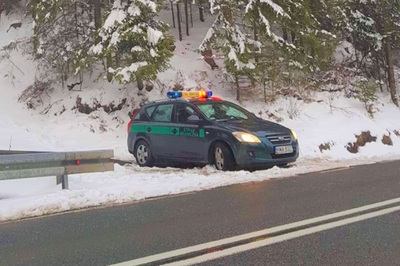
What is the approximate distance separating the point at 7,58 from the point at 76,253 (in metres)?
20.1

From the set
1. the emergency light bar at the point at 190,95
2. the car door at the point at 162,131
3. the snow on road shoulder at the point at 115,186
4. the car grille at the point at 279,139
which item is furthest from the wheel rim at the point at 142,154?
the car grille at the point at 279,139

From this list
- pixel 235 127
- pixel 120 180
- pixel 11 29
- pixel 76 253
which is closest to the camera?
pixel 76 253

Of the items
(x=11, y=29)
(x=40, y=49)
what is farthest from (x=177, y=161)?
(x=11, y=29)

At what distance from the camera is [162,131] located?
453 inches

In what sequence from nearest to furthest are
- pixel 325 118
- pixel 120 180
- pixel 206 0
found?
pixel 120 180 → pixel 325 118 → pixel 206 0

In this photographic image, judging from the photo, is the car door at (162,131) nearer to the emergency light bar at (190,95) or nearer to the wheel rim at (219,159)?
the emergency light bar at (190,95)

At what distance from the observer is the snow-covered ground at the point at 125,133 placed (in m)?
8.11

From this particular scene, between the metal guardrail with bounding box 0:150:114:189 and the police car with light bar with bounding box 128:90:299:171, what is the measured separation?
2426 millimetres

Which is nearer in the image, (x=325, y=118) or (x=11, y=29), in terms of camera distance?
(x=325, y=118)

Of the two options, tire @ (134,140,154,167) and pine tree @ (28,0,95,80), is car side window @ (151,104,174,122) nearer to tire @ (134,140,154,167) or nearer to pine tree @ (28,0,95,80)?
tire @ (134,140,154,167)

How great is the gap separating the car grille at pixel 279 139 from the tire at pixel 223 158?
0.88 metres

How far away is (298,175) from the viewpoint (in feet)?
31.8

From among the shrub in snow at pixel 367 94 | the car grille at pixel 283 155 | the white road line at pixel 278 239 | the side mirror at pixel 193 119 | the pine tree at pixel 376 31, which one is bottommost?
the white road line at pixel 278 239

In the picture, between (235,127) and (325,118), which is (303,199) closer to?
(235,127)
